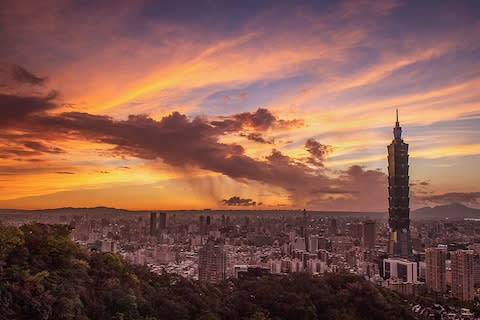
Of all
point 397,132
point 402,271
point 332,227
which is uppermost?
point 397,132

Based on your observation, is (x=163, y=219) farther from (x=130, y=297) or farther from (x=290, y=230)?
(x=130, y=297)

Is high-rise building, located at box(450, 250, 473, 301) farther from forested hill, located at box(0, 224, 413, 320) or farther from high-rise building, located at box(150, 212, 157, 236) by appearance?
high-rise building, located at box(150, 212, 157, 236)

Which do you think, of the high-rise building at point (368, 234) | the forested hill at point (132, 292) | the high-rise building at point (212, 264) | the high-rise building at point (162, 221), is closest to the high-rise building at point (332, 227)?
Answer: the high-rise building at point (368, 234)

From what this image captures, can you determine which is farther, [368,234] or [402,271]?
[368,234]

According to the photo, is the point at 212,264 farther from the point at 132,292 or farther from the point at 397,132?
the point at 397,132

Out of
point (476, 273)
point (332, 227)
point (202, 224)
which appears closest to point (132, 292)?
point (476, 273)

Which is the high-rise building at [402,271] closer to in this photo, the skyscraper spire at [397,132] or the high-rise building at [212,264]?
the high-rise building at [212,264]
